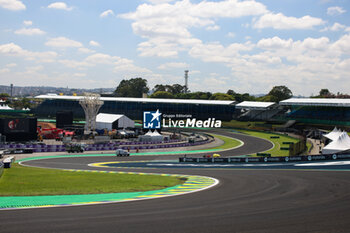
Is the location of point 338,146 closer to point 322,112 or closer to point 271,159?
point 271,159

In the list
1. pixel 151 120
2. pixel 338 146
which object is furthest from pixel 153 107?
pixel 338 146

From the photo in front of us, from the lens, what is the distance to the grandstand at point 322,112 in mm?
88375

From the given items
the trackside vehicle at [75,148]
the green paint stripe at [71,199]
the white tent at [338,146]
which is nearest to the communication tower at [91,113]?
the trackside vehicle at [75,148]

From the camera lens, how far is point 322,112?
9744 centimetres

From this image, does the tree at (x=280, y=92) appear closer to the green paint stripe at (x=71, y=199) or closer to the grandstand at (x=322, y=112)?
the grandstand at (x=322, y=112)

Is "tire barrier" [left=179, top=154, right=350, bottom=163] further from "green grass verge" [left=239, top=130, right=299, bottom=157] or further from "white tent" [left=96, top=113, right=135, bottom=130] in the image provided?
"white tent" [left=96, top=113, right=135, bottom=130]

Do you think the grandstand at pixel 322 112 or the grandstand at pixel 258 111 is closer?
the grandstand at pixel 322 112

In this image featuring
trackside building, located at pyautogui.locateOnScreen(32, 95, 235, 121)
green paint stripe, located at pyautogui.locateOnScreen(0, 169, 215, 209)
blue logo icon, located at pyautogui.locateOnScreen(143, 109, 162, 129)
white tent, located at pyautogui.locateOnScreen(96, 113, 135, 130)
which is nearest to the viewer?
green paint stripe, located at pyautogui.locateOnScreen(0, 169, 215, 209)

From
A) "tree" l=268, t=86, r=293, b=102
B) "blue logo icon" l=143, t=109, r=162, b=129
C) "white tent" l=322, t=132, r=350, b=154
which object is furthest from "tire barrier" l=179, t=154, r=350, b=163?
"tree" l=268, t=86, r=293, b=102

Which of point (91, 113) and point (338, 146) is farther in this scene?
point (91, 113)

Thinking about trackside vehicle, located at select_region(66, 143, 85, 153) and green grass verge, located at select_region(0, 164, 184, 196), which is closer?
green grass verge, located at select_region(0, 164, 184, 196)

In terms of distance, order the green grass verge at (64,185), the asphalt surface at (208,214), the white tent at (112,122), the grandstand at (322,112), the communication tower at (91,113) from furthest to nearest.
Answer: the grandstand at (322,112) < the white tent at (112,122) < the communication tower at (91,113) < the green grass verge at (64,185) < the asphalt surface at (208,214)

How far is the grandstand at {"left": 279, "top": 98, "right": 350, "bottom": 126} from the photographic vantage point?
8838cm

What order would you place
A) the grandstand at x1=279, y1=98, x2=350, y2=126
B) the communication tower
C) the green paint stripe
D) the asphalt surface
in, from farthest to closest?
the grandstand at x1=279, y1=98, x2=350, y2=126, the communication tower, the green paint stripe, the asphalt surface
